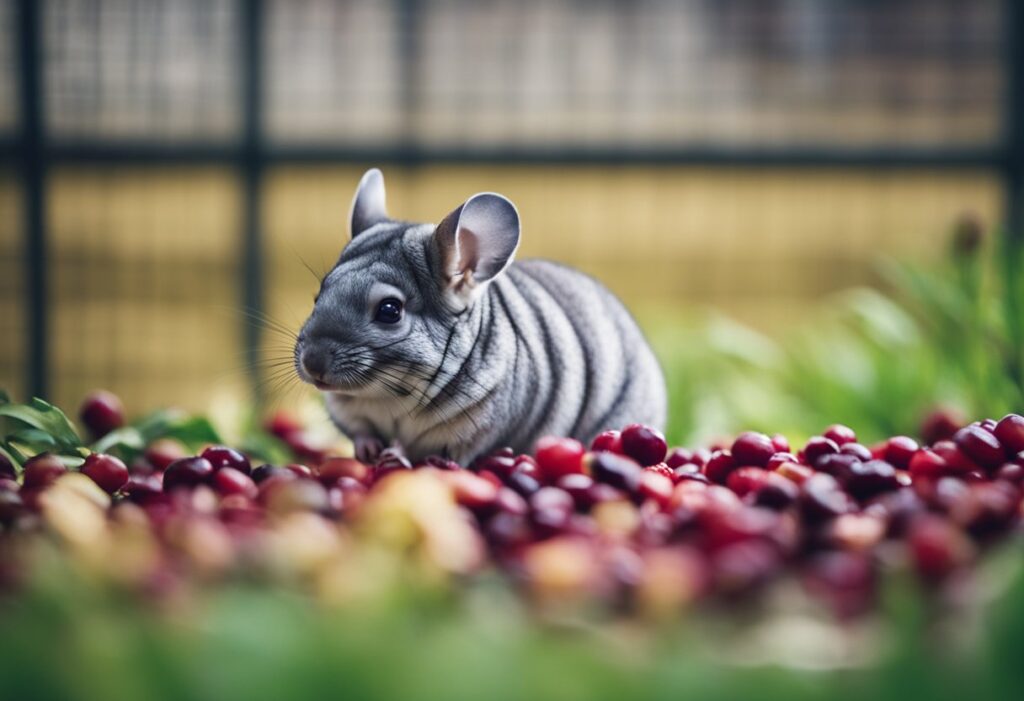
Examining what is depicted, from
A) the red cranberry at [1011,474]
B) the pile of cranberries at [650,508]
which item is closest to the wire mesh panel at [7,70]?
the pile of cranberries at [650,508]

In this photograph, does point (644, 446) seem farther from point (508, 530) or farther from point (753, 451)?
point (508, 530)

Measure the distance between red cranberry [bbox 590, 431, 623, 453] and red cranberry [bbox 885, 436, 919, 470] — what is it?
220mm

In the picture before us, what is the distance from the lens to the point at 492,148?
8.27 feet

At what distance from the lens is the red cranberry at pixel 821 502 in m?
0.62

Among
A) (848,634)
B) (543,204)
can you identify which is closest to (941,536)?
(848,634)

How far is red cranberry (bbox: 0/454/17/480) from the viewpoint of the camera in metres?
0.78

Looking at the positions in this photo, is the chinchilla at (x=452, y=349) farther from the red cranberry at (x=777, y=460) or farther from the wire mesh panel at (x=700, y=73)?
the wire mesh panel at (x=700, y=73)

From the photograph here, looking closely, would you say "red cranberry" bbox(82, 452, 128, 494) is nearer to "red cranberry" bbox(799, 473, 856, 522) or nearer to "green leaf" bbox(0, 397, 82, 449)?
"green leaf" bbox(0, 397, 82, 449)

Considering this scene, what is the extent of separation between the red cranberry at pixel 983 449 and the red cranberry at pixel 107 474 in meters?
0.62

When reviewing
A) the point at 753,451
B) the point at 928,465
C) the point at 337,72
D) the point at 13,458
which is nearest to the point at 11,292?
the point at 337,72

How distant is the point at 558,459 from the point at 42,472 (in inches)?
14.3

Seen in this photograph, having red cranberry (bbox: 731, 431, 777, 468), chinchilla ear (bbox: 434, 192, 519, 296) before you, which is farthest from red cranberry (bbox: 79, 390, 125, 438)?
red cranberry (bbox: 731, 431, 777, 468)

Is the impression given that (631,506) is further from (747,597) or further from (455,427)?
(455,427)

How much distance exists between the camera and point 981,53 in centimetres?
262
